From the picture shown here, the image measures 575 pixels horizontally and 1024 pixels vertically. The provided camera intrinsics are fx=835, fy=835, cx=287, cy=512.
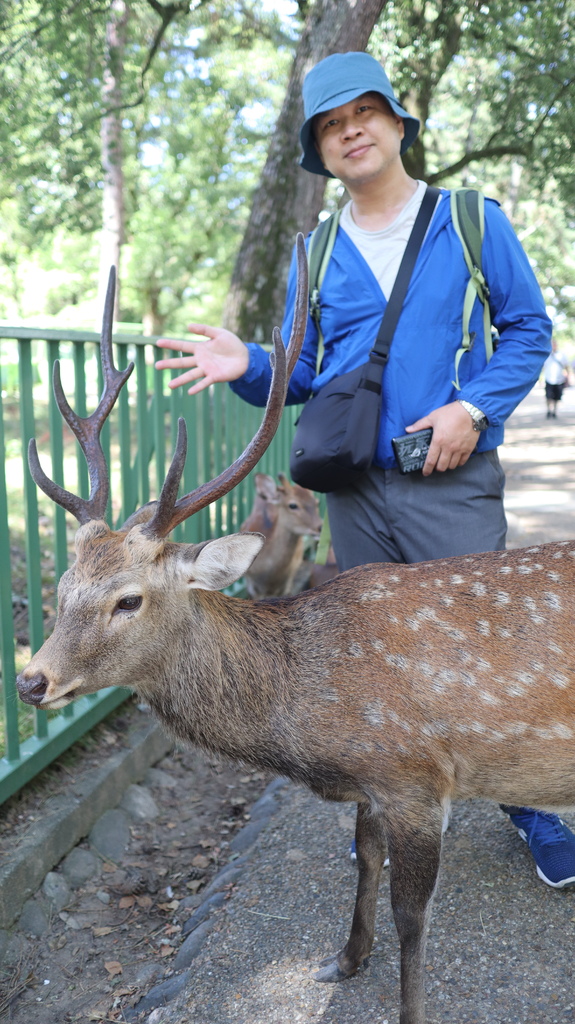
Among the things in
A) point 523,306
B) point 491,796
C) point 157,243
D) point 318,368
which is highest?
point 157,243

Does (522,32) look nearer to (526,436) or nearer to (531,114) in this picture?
(531,114)

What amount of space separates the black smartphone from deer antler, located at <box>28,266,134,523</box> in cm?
94

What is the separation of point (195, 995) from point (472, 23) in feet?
34.2

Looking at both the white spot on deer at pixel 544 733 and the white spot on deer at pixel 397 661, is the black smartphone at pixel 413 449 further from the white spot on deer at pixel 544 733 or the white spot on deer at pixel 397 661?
the white spot on deer at pixel 544 733

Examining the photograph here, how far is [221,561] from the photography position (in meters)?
2.49

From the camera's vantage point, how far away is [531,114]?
11.1 metres

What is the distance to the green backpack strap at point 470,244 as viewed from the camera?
2771mm

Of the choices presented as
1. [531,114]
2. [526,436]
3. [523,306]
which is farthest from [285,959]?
[526,436]

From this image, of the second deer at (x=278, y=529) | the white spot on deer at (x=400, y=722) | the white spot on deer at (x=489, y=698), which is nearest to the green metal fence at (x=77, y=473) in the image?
the second deer at (x=278, y=529)

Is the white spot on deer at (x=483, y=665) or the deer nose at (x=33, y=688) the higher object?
the white spot on deer at (x=483, y=665)

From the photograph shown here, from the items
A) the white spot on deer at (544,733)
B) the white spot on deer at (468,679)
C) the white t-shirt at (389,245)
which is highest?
the white t-shirt at (389,245)

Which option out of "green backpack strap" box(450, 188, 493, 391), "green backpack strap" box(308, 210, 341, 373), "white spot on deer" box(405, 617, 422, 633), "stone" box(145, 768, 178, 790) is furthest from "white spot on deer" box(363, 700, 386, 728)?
"stone" box(145, 768, 178, 790)

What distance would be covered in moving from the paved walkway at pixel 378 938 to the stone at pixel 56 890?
63 centimetres

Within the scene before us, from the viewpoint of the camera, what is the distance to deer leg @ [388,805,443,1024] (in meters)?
2.26
